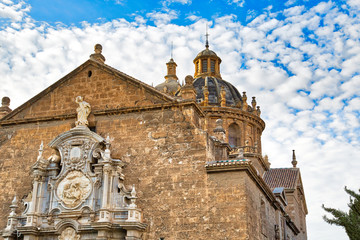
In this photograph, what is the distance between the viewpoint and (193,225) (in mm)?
15117

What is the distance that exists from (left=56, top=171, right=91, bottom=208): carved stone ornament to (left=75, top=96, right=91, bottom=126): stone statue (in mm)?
1996

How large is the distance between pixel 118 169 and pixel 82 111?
292cm

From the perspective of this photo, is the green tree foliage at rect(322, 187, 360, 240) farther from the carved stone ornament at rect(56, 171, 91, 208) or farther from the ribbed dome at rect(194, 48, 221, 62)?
the ribbed dome at rect(194, 48, 221, 62)

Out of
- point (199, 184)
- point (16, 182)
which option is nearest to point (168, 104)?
point (199, 184)

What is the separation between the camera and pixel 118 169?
53.9ft

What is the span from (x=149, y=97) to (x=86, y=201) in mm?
4488

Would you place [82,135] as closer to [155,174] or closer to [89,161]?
[89,161]

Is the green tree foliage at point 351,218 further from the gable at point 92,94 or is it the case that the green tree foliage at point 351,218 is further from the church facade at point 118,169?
the gable at point 92,94

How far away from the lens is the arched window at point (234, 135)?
35.8 metres

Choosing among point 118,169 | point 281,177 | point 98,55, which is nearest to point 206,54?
point 281,177

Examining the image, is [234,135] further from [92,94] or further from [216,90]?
[92,94]

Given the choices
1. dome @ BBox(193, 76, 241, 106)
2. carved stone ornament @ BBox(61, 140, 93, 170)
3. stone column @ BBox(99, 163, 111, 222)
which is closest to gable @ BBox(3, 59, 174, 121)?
carved stone ornament @ BBox(61, 140, 93, 170)

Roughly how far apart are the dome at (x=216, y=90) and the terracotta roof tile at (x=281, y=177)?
6.24m

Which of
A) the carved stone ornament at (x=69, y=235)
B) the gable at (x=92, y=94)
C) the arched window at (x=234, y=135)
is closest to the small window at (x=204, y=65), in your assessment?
the arched window at (x=234, y=135)
